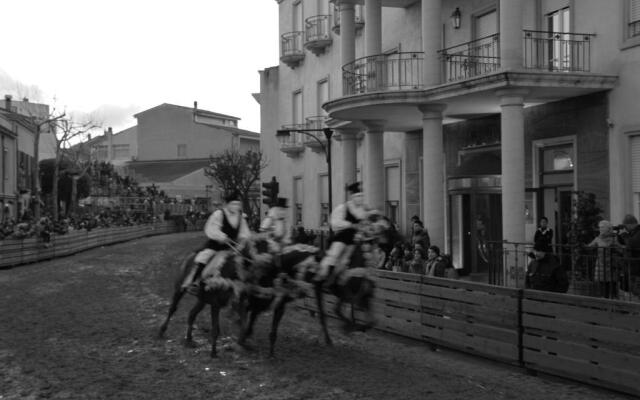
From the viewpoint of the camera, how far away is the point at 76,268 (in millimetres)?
29094

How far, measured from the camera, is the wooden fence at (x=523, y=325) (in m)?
9.19

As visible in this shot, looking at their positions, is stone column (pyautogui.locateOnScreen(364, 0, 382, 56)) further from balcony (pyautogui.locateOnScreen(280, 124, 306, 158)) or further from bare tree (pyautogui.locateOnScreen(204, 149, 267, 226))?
bare tree (pyautogui.locateOnScreen(204, 149, 267, 226))

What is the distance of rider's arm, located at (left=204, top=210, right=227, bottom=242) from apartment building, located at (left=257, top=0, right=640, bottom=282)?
846 cm

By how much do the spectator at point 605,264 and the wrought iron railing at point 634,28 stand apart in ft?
17.8

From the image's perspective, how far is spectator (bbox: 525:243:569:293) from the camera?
492 inches

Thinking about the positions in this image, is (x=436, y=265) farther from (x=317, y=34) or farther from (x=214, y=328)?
(x=317, y=34)

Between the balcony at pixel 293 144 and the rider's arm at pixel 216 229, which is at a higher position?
the balcony at pixel 293 144

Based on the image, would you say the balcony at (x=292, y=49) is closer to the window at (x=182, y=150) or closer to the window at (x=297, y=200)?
the window at (x=297, y=200)

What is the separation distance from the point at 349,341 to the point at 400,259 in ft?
21.6

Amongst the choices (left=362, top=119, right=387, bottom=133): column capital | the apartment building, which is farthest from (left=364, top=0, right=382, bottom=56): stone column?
(left=362, top=119, right=387, bottom=133): column capital

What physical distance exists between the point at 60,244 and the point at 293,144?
11.8 meters

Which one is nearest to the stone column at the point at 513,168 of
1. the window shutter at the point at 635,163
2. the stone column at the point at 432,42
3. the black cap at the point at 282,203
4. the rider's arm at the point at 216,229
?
the window shutter at the point at 635,163

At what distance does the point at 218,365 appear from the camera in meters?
11.1

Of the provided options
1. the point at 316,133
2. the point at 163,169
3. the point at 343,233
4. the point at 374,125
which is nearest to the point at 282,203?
the point at 343,233
